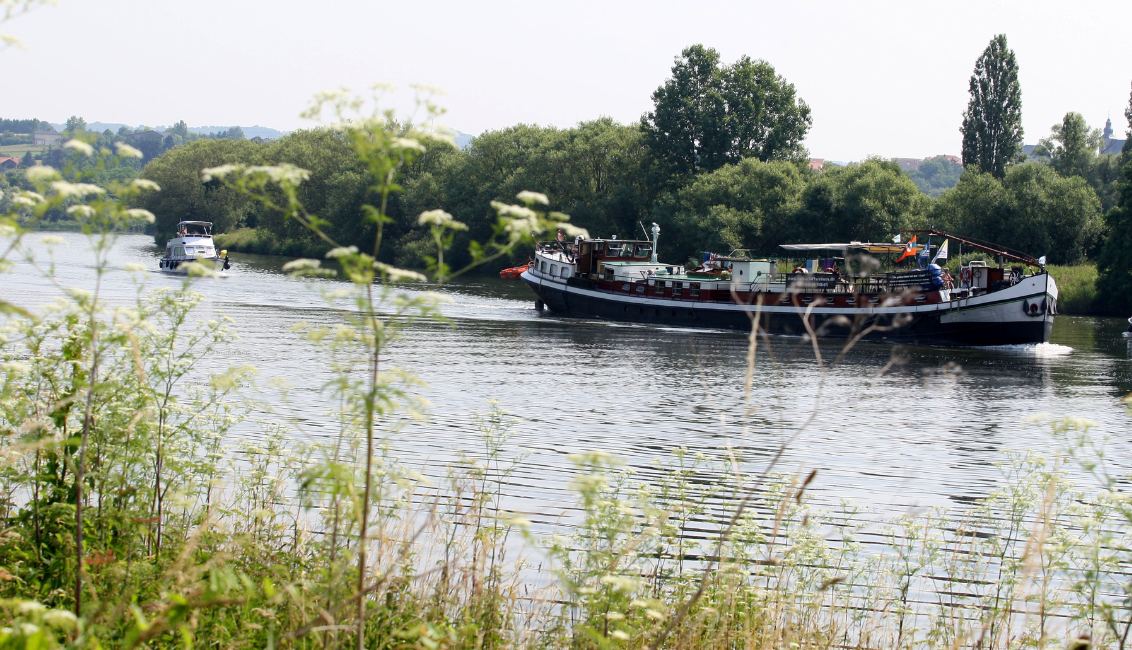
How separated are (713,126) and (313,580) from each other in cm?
7431

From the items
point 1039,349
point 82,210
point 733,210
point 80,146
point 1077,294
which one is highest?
point 733,210

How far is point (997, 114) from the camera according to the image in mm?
78125

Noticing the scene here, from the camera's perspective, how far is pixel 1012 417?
857 inches

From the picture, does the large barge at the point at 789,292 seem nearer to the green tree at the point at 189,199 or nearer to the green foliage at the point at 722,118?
the green foliage at the point at 722,118

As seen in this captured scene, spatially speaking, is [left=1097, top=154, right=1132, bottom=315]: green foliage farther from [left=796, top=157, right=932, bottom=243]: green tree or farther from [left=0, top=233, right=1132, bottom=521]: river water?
[left=796, top=157, right=932, bottom=243]: green tree

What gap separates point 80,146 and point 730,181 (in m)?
64.0

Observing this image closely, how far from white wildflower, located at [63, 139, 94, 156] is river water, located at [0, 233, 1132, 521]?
0.89m

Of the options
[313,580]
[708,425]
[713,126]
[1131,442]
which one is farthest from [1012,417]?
[713,126]

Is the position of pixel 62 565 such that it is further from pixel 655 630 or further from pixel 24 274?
pixel 24 274

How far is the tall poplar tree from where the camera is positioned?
77938mm

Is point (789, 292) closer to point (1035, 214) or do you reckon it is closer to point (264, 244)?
point (1035, 214)

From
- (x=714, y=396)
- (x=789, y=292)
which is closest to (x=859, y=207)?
(x=789, y=292)

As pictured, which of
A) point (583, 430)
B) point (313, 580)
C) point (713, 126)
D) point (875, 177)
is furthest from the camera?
point (713, 126)

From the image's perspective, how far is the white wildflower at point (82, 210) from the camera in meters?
4.64
